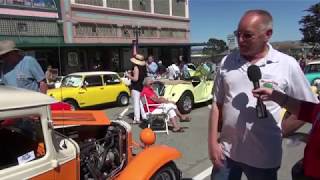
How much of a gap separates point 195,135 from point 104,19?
3540cm

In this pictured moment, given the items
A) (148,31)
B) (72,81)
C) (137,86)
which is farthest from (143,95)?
(148,31)

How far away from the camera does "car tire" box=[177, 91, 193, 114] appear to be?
1217 centimetres

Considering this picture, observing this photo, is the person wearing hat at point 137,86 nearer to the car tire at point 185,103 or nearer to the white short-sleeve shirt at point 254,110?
the car tire at point 185,103

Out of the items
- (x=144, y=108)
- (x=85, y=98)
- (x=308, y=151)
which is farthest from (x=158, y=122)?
(x=308, y=151)

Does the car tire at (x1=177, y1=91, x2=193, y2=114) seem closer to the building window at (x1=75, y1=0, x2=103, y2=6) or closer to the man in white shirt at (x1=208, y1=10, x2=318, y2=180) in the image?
the man in white shirt at (x1=208, y1=10, x2=318, y2=180)

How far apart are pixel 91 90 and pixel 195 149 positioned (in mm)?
6947

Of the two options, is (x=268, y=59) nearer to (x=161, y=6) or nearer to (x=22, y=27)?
(x=22, y=27)

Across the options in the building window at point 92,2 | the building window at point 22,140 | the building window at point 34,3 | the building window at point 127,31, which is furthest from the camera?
the building window at point 127,31

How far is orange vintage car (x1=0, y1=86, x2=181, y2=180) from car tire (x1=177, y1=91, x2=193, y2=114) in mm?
6728

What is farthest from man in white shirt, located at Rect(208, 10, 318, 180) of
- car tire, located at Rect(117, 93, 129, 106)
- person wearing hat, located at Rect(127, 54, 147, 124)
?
car tire, located at Rect(117, 93, 129, 106)

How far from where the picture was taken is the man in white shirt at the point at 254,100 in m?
3.03

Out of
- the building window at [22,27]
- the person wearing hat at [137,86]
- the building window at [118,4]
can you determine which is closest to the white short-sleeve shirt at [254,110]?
the person wearing hat at [137,86]

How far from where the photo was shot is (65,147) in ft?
12.4

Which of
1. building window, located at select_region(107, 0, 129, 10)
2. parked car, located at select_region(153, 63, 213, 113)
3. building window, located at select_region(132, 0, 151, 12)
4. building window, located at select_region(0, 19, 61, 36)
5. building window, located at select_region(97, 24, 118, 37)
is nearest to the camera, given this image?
parked car, located at select_region(153, 63, 213, 113)
